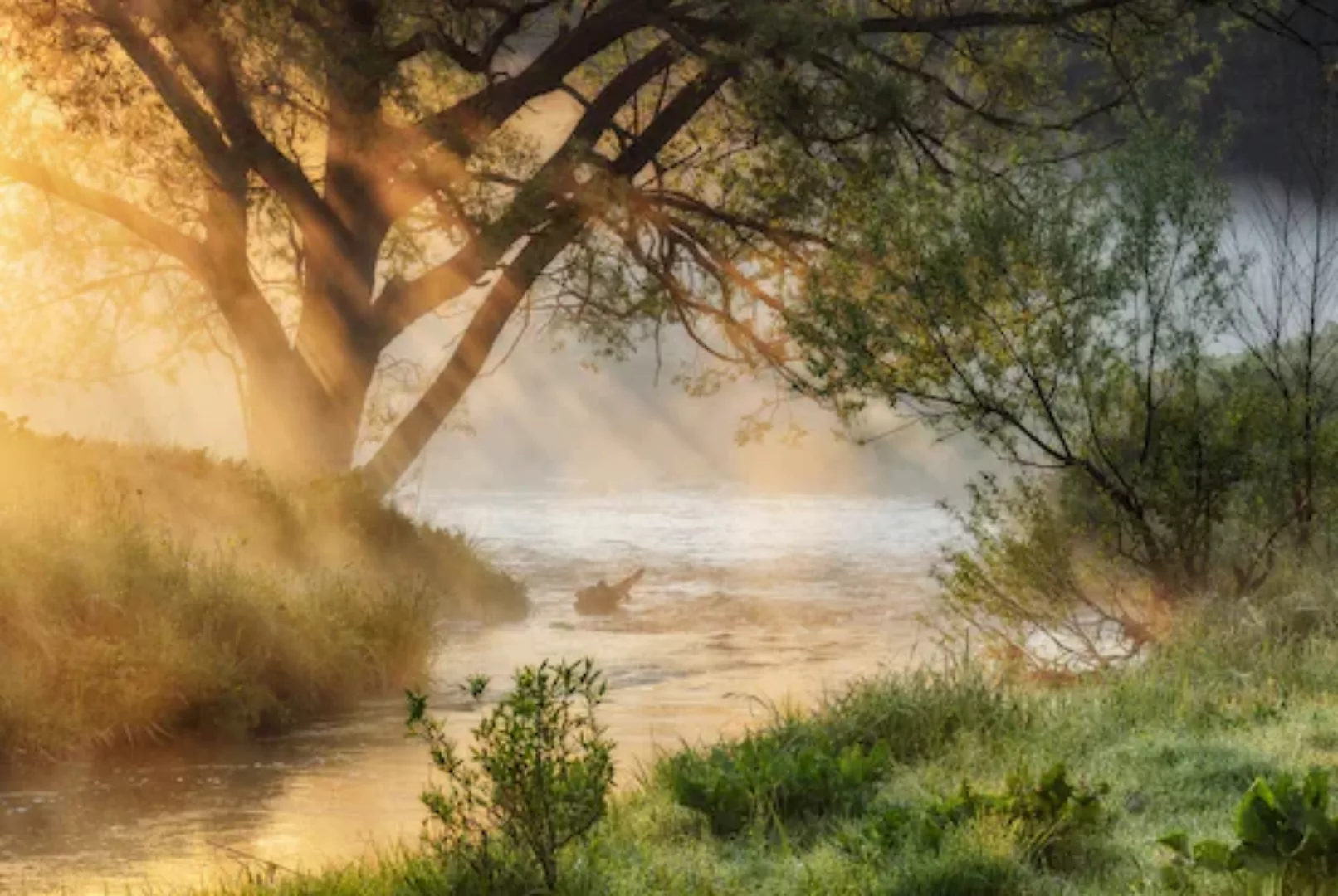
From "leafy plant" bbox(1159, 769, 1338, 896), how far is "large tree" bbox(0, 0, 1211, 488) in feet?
34.5

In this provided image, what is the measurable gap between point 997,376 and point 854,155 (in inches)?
210

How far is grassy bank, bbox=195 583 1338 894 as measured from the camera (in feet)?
19.2

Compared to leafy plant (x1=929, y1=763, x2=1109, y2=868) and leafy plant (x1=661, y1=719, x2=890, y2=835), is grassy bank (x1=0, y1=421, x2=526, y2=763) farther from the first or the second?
leafy plant (x1=929, y1=763, x2=1109, y2=868)

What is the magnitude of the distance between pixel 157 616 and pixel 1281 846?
8.91m

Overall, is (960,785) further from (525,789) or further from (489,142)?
(489,142)

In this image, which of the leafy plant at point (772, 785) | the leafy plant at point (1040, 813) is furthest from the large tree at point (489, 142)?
the leafy plant at point (1040, 813)

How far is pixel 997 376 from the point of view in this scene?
11.6m

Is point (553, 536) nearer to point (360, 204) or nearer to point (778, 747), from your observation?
point (360, 204)

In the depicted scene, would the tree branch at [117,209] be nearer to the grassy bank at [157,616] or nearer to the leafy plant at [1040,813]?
the grassy bank at [157,616]

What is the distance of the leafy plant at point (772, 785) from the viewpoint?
6.93 meters

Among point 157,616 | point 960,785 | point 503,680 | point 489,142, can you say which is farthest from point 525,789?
point 489,142

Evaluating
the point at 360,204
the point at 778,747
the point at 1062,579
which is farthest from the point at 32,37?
the point at 778,747

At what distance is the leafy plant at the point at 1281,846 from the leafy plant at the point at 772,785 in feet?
6.20

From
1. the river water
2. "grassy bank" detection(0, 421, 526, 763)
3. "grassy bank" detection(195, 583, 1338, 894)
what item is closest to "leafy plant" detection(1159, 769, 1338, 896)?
"grassy bank" detection(195, 583, 1338, 894)
